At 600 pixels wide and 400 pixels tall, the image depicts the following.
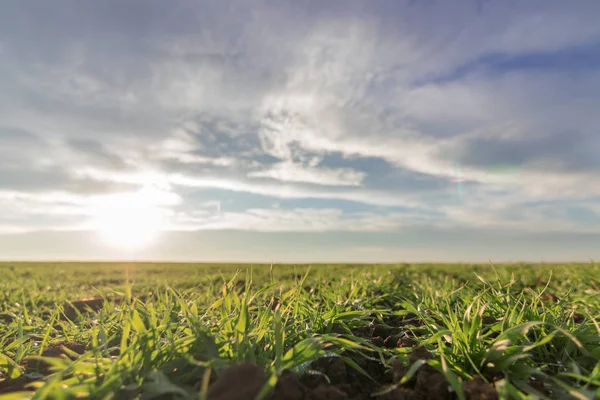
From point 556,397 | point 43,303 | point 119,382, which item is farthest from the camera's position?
point 43,303

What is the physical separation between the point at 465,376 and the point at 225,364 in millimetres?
1193

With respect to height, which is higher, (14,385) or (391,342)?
(391,342)

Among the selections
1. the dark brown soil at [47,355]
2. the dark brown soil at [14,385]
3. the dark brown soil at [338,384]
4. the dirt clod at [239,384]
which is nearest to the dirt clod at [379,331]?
the dark brown soil at [338,384]

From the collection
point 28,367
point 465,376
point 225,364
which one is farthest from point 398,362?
point 28,367

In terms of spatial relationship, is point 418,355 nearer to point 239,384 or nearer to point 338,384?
point 338,384

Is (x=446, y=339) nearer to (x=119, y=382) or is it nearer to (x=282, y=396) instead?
(x=282, y=396)

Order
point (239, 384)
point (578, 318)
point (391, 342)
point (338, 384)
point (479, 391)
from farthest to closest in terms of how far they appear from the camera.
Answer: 1. point (578, 318)
2. point (391, 342)
3. point (338, 384)
4. point (479, 391)
5. point (239, 384)

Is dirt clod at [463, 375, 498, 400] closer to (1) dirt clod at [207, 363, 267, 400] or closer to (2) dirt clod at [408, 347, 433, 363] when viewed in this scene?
(2) dirt clod at [408, 347, 433, 363]

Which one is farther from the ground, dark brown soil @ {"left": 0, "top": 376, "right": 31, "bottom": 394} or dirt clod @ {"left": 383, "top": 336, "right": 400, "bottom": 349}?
dirt clod @ {"left": 383, "top": 336, "right": 400, "bottom": 349}

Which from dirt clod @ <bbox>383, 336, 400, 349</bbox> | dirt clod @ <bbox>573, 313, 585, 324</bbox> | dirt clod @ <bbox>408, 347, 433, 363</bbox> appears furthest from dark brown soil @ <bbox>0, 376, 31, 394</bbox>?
dirt clod @ <bbox>573, 313, 585, 324</bbox>

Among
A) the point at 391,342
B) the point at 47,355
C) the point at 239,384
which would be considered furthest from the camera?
the point at 391,342

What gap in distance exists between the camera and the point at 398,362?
2.27 m

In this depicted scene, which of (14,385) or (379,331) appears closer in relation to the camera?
(14,385)

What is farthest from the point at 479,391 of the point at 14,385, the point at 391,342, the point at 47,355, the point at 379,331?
the point at 47,355
